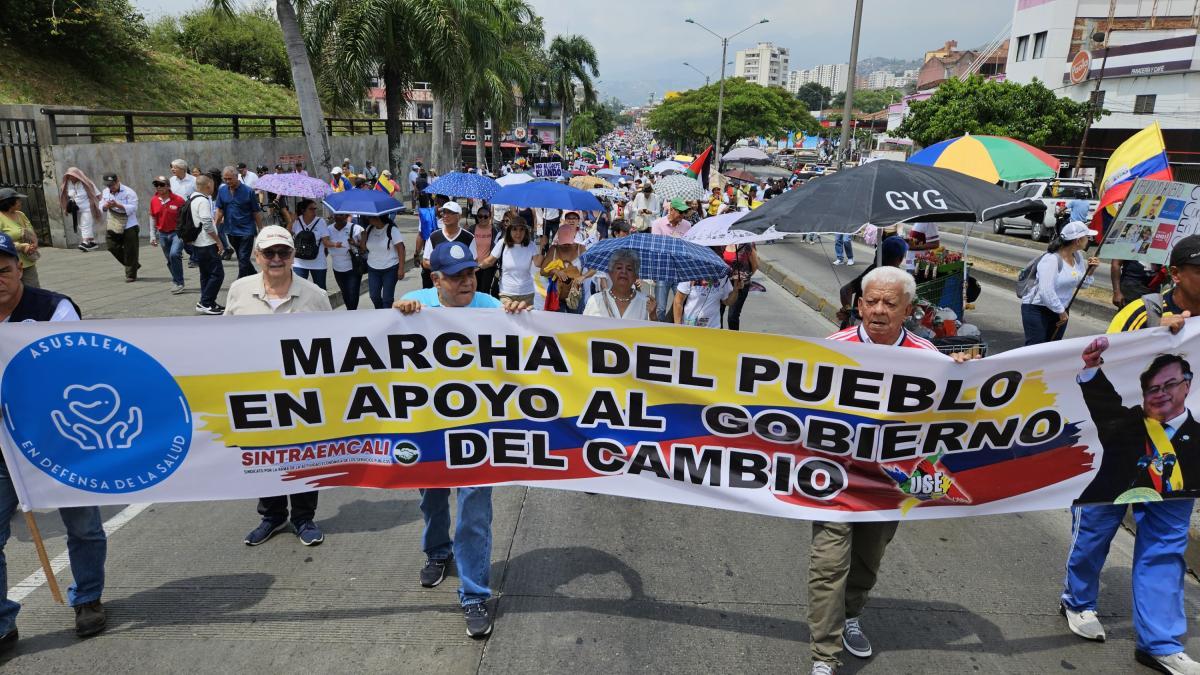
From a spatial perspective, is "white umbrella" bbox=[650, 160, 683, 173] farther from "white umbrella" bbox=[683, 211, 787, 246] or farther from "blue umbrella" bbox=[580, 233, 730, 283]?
"blue umbrella" bbox=[580, 233, 730, 283]

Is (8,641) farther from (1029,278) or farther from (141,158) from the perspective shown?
(141,158)

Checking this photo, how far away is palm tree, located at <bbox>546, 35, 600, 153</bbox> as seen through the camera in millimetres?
64750

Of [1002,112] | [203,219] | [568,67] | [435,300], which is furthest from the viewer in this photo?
[568,67]

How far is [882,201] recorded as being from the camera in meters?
5.12

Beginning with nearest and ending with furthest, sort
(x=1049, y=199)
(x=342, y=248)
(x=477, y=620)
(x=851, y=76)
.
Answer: (x=477, y=620), (x=342, y=248), (x=851, y=76), (x=1049, y=199)

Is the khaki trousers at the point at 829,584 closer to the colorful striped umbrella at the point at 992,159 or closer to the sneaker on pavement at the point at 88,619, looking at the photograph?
the sneaker on pavement at the point at 88,619

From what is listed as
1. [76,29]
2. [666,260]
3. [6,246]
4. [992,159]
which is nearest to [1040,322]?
[992,159]

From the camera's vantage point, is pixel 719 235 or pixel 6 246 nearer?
pixel 6 246

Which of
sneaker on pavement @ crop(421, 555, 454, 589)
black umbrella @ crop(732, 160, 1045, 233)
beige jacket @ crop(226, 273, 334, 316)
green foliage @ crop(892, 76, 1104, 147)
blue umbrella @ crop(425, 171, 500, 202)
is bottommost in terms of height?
sneaker on pavement @ crop(421, 555, 454, 589)

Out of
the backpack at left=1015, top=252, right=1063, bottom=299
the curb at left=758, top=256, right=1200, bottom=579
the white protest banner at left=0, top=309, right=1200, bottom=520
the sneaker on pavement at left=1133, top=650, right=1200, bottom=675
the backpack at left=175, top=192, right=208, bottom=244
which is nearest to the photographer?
the sneaker on pavement at left=1133, top=650, right=1200, bottom=675

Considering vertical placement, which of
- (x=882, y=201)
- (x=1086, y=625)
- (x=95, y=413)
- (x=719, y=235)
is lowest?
(x=1086, y=625)

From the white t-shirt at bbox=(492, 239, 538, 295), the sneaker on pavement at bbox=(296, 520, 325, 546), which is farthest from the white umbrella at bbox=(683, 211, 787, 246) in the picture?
the sneaker on pavement at bbox=(296, 520, 325, 546)

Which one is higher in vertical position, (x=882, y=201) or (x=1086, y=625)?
(x=882, y=201)

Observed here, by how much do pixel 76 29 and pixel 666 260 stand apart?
26649 millimetres
